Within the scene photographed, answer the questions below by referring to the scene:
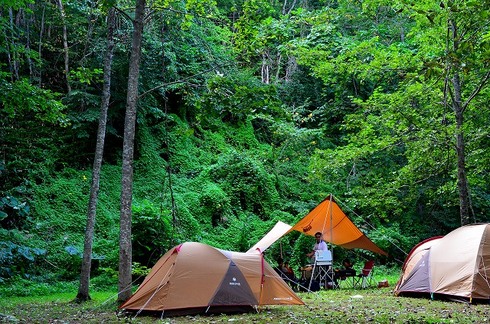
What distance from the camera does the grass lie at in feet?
23.5

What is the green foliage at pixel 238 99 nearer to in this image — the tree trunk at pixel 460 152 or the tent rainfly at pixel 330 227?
the tree trunk at pixel 460 152

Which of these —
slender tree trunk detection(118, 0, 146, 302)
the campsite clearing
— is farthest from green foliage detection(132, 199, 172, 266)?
slender tree trunk detection(118, 0, 146, 302)

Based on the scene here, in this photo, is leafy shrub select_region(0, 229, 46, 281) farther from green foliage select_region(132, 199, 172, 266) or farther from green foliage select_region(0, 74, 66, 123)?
green foliage select_region(0, 74, 66, 123)

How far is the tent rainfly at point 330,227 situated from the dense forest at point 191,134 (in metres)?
0.68

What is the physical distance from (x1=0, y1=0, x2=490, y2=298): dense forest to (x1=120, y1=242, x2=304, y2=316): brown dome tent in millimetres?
1170

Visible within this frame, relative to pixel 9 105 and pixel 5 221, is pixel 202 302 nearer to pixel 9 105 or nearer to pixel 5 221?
pixel 9 105

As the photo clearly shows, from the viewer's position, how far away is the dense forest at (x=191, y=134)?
918 centimetres

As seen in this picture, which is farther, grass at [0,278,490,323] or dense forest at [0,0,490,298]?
dense forest at [0,0,490,298]

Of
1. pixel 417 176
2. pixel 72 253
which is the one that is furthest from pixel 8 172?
pixel 417 176

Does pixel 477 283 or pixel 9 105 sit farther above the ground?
pixel 9 105

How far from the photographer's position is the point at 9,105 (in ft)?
29.1

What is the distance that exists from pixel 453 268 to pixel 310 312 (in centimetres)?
327

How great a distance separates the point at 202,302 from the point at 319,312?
6.11 ft

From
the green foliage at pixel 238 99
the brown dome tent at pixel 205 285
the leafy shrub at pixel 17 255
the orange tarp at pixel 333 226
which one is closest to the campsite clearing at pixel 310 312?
the brown dome tent at pixel 205 285
